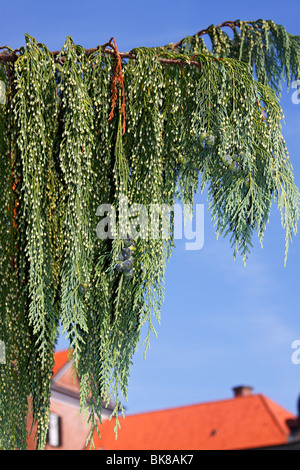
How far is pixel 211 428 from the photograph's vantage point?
21078mm

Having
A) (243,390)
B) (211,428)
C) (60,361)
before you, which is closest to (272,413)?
(211,428)

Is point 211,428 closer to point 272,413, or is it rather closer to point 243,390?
point 272,413

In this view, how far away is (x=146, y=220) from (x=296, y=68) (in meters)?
2.06

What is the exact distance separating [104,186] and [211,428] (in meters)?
18.6

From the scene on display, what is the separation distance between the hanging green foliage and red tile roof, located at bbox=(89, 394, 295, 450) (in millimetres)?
16888

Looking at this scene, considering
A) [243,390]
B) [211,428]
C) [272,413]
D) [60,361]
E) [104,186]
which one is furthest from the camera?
[243,390]

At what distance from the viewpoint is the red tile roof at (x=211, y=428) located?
20.4 metres

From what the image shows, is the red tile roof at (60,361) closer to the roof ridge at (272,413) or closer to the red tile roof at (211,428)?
the red tile roof at (211,428)

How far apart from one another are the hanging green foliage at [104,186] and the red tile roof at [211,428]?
16888mm

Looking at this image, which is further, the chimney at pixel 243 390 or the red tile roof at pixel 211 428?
the chimney at pixel 243 390

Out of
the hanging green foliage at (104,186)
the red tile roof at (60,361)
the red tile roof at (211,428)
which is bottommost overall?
the red tile roof at (211,428)

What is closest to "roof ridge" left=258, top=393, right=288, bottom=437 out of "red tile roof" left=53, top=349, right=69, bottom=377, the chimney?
the chimney

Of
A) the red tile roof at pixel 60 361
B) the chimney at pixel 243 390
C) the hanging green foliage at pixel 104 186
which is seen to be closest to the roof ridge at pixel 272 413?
the chimney at pixel 243 390

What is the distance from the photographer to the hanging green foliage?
351cm
